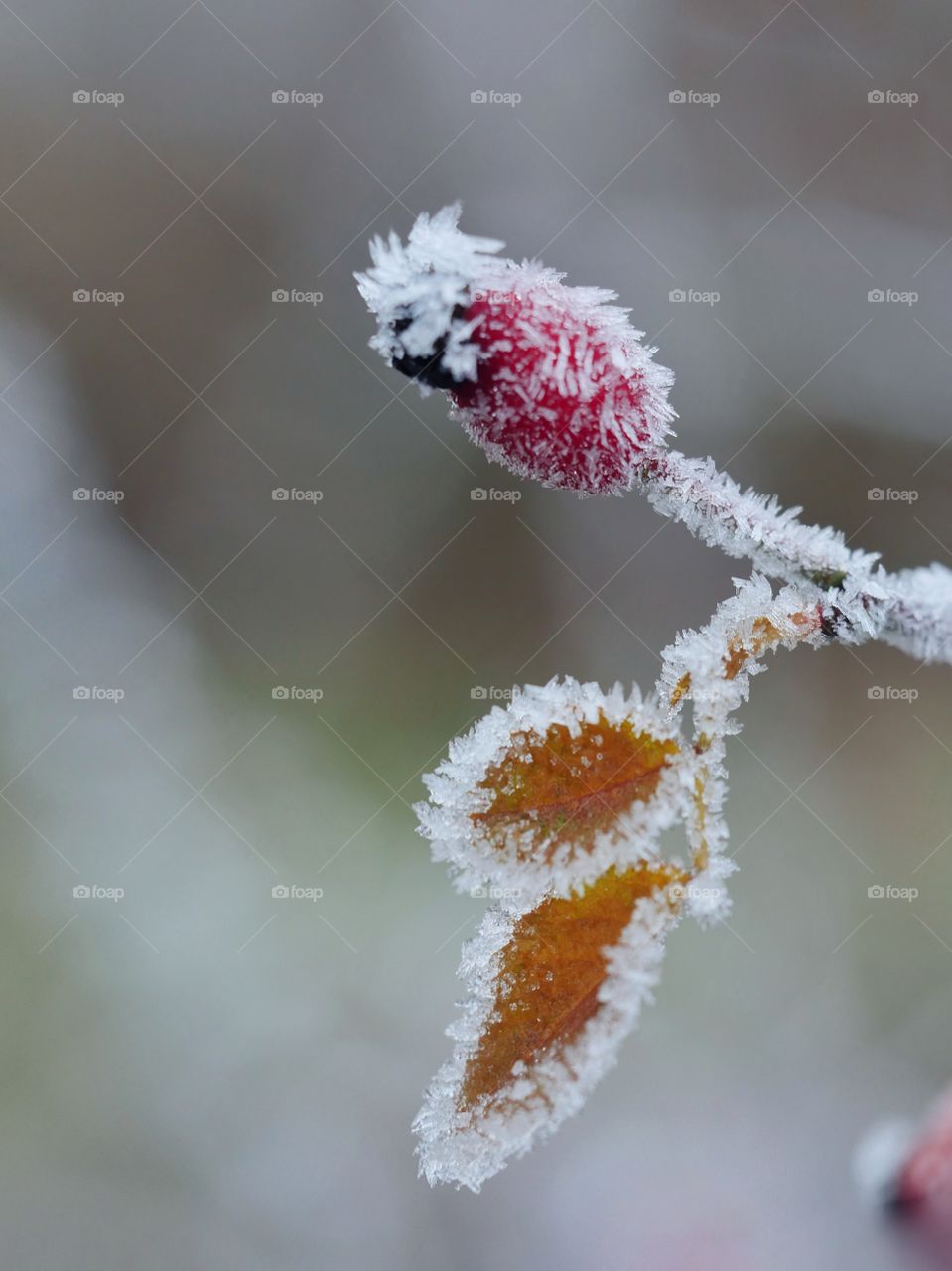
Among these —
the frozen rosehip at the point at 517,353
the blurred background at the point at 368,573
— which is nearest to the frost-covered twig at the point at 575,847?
the frozen rosehip at the point at 517,353

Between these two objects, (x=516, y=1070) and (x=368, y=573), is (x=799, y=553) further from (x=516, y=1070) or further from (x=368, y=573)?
(x=368, y=573)

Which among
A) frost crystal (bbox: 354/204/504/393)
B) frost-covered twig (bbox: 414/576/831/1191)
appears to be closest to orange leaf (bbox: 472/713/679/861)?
frost-covered twig (bbox: 414/576/831/1191)

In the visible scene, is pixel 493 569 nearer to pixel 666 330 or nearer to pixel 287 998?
pixel 666 330

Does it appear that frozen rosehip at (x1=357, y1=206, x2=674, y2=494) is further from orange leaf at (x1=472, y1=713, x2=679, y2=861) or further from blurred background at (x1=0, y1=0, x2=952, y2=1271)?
blurred background at (x1=0, y1=0, x2=952, y2=1271)

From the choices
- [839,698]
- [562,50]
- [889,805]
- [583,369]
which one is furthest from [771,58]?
[583,369]

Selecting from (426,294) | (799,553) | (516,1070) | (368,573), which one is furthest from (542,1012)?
(368,573)
